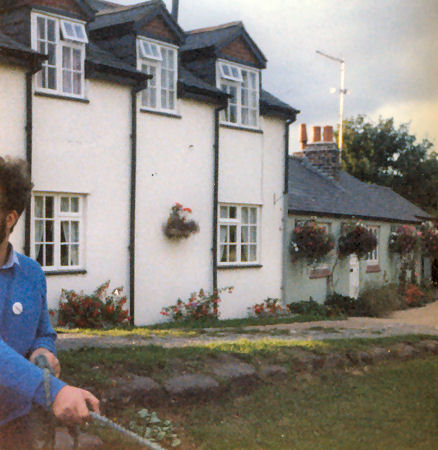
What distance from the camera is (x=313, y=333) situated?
8828mm

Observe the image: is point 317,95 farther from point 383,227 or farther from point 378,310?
point 383,227

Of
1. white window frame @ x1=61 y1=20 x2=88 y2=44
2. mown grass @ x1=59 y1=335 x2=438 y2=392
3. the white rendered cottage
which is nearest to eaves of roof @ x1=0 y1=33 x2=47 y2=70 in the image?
the white rendered cottage

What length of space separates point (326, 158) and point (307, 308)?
18.7 ft

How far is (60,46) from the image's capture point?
9.23m

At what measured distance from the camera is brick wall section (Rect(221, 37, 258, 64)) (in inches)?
466

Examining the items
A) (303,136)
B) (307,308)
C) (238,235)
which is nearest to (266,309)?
(307,308)

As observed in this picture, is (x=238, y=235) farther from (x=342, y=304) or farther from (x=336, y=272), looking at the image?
(x=336, y=272)

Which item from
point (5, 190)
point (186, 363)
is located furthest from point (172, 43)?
point (5, 190)

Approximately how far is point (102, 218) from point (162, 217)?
1.22m

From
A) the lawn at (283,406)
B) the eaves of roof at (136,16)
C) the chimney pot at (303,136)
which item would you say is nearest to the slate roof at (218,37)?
the eaves of roof at (136,16)

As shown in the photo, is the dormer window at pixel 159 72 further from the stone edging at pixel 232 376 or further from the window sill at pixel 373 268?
the window sill at pixel 373 268

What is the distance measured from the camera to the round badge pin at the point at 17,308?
200 cm

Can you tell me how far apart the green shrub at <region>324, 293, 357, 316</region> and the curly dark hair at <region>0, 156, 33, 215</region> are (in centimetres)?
1204

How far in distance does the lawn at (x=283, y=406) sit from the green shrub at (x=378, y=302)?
7.23 meters
